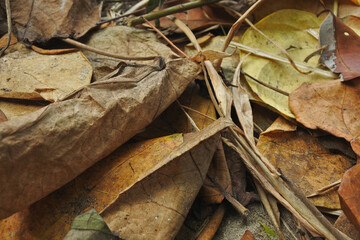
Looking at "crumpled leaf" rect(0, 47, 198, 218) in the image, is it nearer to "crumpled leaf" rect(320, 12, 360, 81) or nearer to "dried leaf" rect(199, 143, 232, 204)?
"dried leaf" rect(199, 143, 232, 204)

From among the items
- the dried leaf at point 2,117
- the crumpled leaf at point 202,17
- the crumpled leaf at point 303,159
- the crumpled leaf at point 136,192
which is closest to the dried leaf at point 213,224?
the crumpled leaf at point 136,192

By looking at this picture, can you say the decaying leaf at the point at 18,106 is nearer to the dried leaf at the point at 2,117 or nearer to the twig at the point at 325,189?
the dried leaf at the point at 2,117

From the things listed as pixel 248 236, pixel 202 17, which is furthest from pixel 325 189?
pixel 202 17

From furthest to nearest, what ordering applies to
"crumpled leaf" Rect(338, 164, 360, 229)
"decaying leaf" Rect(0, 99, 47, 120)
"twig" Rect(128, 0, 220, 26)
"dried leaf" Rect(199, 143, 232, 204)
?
"twig" Rect(128, 0, 220, 26), "decaying leaf" Rect(0, 99, 47, 120), "dried leaf" Rect(199, 143, 232, 204), "crumpled leaf" Rect(338, 164, 360, 229)

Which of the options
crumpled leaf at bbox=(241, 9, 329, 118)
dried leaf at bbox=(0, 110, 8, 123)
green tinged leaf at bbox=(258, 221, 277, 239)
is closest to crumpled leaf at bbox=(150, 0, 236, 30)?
crumpled leaf at bbox=(241, 9, 329, 118)

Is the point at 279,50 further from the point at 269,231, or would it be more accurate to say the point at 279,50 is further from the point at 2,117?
the point at 2,117

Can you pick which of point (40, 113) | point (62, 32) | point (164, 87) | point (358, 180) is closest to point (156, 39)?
point (62, 32)
